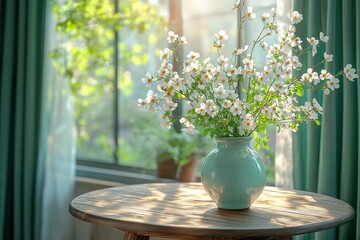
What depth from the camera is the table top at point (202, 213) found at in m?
1.45

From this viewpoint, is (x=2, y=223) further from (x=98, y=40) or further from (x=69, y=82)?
(x=98, y=40)

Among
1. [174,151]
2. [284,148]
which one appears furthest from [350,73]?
[174,151]

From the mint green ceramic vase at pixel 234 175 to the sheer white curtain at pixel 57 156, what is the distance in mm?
1484

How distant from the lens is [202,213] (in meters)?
1.64

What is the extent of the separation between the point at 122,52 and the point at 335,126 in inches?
91.7

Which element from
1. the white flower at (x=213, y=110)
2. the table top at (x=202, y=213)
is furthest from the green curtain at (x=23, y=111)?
the white flower at (x=213, y=110)

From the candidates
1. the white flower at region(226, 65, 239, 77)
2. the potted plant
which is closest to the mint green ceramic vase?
the white flower at region(226, 65, 239, 77)

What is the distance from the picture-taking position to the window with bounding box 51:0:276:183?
3.09 m

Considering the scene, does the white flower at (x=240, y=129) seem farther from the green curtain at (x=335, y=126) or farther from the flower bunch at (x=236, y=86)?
the green curtain at (x=335, y=126)

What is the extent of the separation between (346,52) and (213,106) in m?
0.62

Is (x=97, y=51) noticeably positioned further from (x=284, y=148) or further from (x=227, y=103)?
(x=227, y=103)

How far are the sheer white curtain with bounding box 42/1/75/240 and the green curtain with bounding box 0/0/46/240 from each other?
51 millimetres

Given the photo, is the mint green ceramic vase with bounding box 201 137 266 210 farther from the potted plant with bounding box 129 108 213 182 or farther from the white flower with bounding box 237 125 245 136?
the potted plant with bounding box 129 108 213 182

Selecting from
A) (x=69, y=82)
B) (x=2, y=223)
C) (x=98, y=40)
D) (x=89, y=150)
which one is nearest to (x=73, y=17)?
(x=69, y=82)
